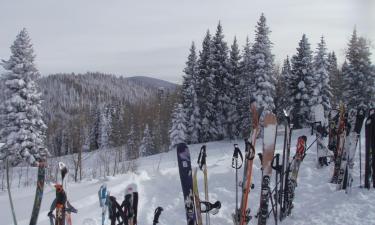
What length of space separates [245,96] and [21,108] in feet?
62.7

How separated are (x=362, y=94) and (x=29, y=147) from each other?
27.7 metres

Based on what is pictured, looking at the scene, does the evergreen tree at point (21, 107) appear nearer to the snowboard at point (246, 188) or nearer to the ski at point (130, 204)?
the snowboard at point (246, 188)

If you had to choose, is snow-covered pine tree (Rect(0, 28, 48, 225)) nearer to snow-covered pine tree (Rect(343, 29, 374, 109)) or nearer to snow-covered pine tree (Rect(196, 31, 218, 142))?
snow-covered pine tree (Rect(196, 31, 218, 142))

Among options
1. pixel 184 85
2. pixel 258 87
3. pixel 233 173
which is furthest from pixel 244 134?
pixel 233 173

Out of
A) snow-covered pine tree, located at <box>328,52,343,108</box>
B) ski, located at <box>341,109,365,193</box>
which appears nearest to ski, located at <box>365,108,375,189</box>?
ski, located at <box>341,109,365,193</box>

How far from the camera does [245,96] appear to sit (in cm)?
3412

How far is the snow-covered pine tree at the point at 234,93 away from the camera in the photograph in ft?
115

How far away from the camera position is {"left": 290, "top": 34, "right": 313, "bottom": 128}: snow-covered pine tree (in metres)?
33.7

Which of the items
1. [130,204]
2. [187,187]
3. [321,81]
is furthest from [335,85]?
[130,204]

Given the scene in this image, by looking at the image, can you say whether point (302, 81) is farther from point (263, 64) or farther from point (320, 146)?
point (320, 146)

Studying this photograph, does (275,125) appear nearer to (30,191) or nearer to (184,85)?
(30,191)

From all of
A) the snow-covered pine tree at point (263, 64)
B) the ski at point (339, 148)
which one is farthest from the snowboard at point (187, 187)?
the snow-covered pine tree at point (263, 64)

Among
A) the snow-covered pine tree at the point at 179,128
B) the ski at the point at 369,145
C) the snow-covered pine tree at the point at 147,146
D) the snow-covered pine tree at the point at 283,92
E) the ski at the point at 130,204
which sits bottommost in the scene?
the snow-covered pine tree at the point at 147,146

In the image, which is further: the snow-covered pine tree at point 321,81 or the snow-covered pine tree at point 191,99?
the snow-covered pine tree at point 191,99
